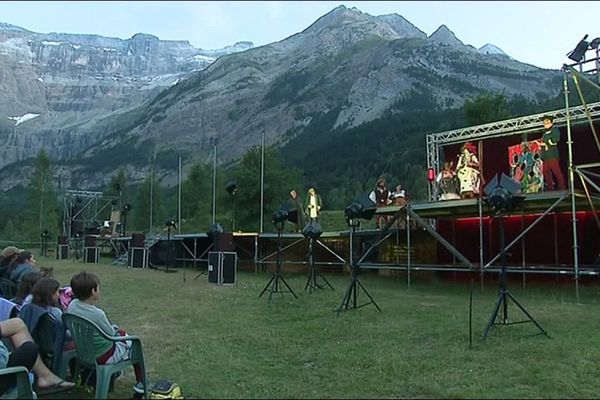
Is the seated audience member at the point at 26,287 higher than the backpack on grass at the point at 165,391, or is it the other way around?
the seated audience member at the point at 26,287

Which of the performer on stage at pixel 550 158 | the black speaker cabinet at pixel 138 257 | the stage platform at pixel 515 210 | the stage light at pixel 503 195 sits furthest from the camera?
the black speaker cabinet at pixel 138 257

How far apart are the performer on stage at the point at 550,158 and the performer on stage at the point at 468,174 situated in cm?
153

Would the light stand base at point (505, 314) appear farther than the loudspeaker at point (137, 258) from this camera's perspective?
No

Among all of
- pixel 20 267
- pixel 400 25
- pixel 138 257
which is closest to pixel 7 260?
pixel 20 267

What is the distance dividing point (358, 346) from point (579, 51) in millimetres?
8380

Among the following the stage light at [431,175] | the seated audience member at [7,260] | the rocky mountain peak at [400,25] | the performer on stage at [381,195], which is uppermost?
the rocky mountain peak at [400,25]

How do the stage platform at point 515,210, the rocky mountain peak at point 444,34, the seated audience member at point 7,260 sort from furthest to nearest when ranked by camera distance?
the rocky mountain peak at point 444,34
the stage platform at point 515,210
the seated audience member at point 7,260

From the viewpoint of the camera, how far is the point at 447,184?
1506 centimetres

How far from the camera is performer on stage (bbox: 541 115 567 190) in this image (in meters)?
12.7

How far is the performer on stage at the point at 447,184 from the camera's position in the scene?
14.8 meters

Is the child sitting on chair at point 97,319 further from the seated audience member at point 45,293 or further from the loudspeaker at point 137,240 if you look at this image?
the loudspeaker at point 137,240

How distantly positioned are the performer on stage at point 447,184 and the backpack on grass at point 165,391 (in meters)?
11.3

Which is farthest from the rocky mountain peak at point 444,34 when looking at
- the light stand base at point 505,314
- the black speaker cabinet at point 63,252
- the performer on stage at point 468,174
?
the light stand base at point 505,314

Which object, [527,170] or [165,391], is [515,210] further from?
[165,391]
